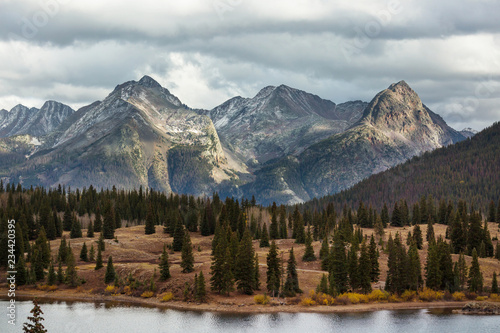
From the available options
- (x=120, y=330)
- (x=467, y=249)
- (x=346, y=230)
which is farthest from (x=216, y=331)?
(x=467, y=249)

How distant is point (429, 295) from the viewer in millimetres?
147750

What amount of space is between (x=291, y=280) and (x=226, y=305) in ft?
53.6

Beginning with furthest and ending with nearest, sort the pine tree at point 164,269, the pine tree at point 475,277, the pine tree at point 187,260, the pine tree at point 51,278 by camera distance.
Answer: the pine tree at point 51,278, the pine tree at point 187,260, the pine tree at point 164,269, the pine tree at point 475,277

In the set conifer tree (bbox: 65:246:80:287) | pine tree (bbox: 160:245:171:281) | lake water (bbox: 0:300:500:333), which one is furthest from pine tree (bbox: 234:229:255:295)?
conifer tree (bbox: 65:246:80:287)

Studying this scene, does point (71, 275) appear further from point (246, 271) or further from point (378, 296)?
point (378, 296)

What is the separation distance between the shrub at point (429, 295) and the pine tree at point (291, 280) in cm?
2894

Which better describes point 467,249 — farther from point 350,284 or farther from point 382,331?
point 382,331

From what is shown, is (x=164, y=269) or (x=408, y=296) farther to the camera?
(x=164, y=269)

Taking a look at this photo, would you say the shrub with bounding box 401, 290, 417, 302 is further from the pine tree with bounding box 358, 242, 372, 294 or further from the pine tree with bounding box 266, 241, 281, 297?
the pine tree with bounding box 266, 241, 281, 297

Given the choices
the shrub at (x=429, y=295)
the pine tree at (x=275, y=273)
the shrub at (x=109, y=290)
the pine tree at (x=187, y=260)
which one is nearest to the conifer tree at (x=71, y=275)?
the shrub at (x=109, y=290)

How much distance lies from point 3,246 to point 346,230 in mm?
97228

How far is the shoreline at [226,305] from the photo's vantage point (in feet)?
453

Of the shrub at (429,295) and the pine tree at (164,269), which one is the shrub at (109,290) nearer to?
the pine tree at (164,269)

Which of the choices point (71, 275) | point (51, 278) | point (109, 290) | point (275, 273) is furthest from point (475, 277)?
point (51, 278)
